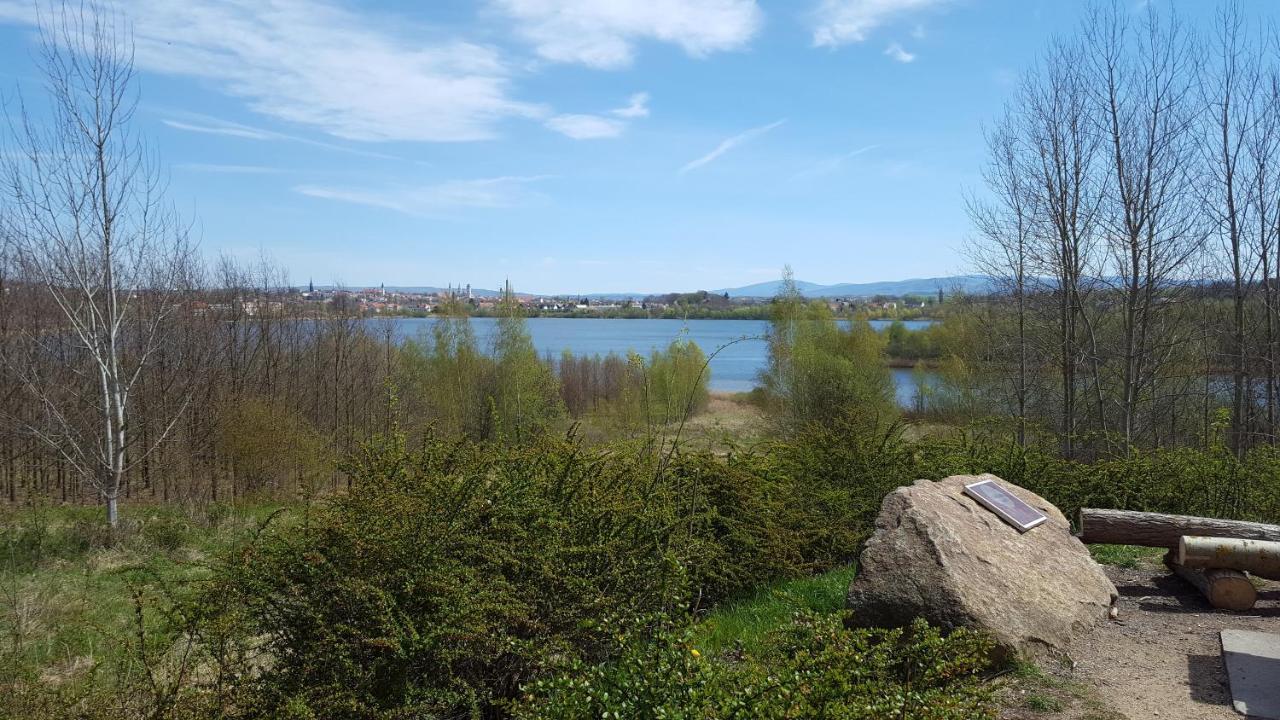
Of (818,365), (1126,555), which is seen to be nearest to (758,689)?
(1126,555)

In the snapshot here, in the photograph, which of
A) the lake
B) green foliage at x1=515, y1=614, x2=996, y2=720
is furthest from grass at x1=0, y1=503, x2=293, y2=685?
the lake

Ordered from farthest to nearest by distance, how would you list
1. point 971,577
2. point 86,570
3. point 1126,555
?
point 86,570 → point 1126,555 → point 971,577

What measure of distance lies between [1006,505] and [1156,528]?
161 cm

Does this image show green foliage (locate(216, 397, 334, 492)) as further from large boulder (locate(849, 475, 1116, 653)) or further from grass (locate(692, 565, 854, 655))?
large boulder (locate(849, 475, 1116, 653))

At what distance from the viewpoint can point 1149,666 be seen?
456cm

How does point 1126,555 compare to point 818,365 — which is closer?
point 1126,555

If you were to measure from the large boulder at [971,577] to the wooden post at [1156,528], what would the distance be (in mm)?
961

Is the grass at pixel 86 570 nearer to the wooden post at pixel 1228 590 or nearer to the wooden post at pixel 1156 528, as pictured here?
the wooden post at pixel 1156 528

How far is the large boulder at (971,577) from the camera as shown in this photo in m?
4.63

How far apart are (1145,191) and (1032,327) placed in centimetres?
520

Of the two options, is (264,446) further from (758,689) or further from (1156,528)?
(1156,528)

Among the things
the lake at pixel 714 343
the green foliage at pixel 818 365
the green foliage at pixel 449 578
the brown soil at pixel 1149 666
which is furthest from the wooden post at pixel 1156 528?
the green foliage at pixel 818 365

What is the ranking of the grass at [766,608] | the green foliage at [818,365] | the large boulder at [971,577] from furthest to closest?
1. the green foliage at [818,365]
2. the grass at [766,608]
3. the large boulder at [971,577]

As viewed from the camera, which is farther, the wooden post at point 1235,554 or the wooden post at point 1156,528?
the wooden post at point 1156,528
